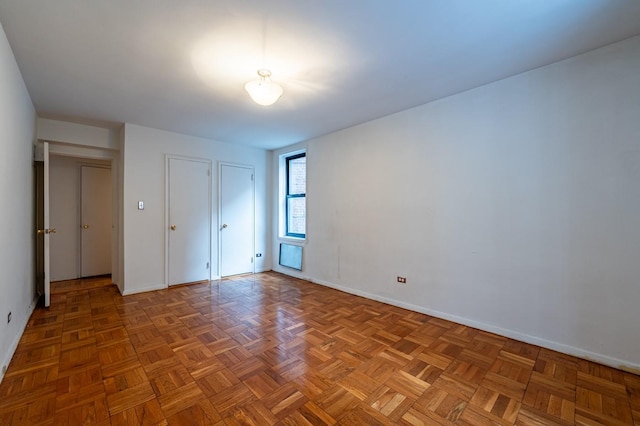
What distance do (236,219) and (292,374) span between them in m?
3.34

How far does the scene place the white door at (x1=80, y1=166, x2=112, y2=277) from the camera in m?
4.62

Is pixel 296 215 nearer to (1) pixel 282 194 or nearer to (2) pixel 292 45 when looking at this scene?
(1) pixel 282 194

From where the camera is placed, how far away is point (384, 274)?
3465mm

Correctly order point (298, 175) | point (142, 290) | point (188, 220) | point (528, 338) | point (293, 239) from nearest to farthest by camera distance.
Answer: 1. point (528, 338)
2. point (142, 290)
3. point (188, 220)
4. point (293, 239)
5. point (298, 175)

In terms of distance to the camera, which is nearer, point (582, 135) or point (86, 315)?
point (582, 135)

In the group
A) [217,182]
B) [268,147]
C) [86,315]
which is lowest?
[86,315]

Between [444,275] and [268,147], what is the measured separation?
12.0ft

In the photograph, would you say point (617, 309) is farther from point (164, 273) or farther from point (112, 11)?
point (164, 273)

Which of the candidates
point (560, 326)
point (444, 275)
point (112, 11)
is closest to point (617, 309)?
point (560, 326)

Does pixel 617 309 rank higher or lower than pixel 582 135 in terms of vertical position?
lower

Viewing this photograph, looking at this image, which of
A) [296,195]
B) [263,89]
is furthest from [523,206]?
[296,195]

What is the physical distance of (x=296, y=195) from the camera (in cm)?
492

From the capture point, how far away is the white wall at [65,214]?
438 centimetres

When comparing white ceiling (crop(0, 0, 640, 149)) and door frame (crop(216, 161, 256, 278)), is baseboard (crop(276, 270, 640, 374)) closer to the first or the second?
white ceiling (crop(0, 0, 640, 149))
